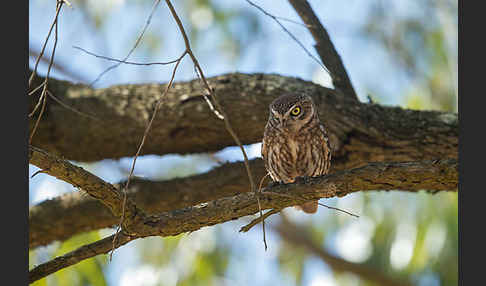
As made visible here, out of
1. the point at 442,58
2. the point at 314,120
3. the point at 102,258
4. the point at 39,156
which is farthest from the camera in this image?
the point at 442,58

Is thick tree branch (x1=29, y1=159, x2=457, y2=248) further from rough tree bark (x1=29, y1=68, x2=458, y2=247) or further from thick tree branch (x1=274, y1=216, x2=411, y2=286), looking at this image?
thick tree branch (x1=274, y1=216, x2=411, y2=286)

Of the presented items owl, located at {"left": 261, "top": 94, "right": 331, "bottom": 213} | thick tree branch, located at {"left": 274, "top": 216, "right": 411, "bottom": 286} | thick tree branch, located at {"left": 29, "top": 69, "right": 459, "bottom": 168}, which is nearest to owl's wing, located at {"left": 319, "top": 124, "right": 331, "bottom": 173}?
owl, located at {"left": 261, "top": 94, "right": 331, "bottom": 213}

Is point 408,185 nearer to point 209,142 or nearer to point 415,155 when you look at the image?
point 415,155

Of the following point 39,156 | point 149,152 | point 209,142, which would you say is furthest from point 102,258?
point 39,156

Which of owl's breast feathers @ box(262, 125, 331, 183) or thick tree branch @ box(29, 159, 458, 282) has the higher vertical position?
owl's breast feathers @ box(262, 125, 331, 183)

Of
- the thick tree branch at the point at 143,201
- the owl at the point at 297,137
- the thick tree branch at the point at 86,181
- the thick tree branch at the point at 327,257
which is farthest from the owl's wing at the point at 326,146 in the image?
the thick tree branch at the point at 327,257

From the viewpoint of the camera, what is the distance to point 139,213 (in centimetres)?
262

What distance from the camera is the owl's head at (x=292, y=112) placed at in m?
3.58

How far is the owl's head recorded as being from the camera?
3582mm

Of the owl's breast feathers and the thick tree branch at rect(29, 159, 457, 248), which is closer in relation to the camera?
the owl's breast feathers

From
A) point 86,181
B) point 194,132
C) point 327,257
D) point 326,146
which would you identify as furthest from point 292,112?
point 327,257

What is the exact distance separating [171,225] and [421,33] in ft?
16.6

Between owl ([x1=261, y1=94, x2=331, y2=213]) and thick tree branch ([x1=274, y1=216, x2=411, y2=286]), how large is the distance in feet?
11.1

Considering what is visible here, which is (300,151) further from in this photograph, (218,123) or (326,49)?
(326,49)
